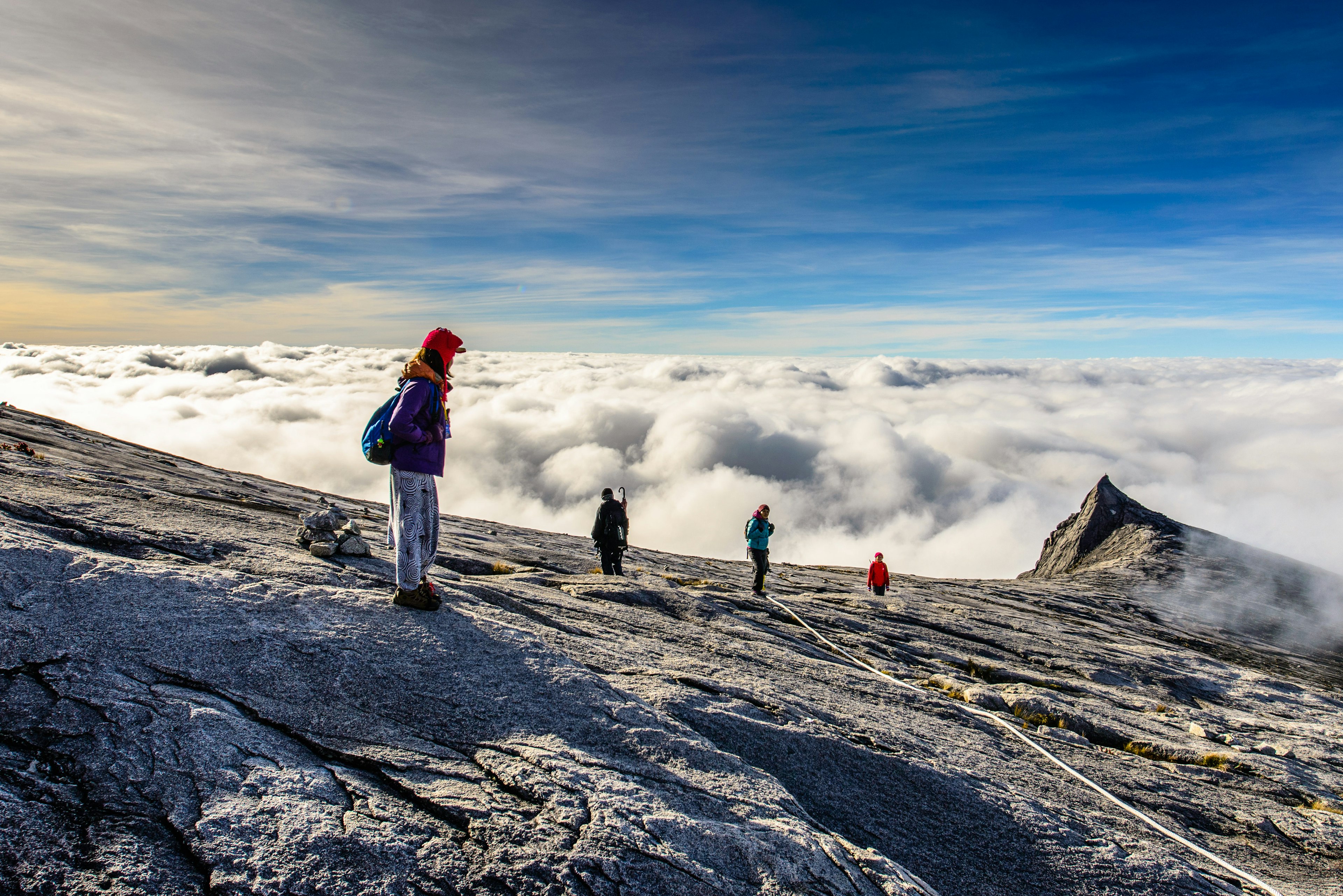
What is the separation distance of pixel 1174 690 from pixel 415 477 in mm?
22187

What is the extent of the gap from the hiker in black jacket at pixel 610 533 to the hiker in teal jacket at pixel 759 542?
13.1 feet

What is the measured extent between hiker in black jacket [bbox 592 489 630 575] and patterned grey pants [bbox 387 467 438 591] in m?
10.6

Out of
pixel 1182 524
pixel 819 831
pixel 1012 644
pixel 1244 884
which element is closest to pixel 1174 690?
pixel 1012 644

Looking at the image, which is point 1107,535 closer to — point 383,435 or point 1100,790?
point 1100,790

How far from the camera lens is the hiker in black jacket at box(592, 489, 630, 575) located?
19.6 metres

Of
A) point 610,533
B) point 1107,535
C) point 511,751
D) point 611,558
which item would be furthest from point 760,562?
point 1107,535

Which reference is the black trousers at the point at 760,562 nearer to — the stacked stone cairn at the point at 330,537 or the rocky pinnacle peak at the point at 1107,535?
the stacked stone cairn at the point at 330,537

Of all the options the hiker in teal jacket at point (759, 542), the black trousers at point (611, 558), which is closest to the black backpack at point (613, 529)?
the black trousers at point (611, 558)

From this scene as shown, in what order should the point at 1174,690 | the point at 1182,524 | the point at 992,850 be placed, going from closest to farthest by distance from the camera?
the point at 992,850 → the point at 1174,690 → the point at 1182,524

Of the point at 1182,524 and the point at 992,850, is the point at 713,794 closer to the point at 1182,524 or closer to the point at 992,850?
the point at 992,850

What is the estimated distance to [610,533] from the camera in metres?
19.6

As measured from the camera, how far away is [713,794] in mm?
6090

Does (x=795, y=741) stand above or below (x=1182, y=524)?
below

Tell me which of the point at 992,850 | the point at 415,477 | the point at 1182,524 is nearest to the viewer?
the point at 992,850
